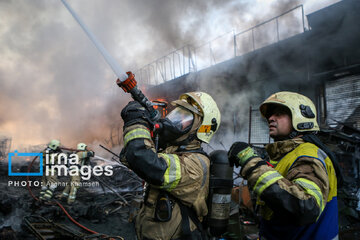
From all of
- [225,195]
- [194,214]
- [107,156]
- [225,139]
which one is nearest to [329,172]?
[225,195]

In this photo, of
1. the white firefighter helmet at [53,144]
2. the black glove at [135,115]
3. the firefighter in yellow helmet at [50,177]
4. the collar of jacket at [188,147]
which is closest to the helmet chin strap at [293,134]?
the collar of jacket at [188,147]

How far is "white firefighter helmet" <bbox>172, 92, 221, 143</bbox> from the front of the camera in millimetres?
2275

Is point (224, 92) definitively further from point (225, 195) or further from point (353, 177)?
point (225, 195)

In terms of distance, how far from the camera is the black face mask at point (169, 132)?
6.57 ft

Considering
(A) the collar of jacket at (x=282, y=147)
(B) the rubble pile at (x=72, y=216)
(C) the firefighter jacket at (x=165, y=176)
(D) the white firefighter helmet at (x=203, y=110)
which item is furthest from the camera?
(B) the rubble pile at (x=72, y=216)

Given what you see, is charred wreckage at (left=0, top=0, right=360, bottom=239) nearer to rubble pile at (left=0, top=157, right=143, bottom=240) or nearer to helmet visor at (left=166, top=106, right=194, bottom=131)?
rubble pile at (left=0, top=157, right=143, bottom=240)

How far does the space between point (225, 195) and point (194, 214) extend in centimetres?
37

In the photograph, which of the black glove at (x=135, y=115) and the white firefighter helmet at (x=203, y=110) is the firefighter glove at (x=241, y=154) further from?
the black glove at (x=135, y=115)

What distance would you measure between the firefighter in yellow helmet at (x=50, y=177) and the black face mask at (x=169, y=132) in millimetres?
6923

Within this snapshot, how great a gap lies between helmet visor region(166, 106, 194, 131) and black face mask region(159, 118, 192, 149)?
0.10 ft

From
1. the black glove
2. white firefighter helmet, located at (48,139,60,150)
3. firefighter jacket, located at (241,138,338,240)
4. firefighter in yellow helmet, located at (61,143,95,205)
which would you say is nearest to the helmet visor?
the black glove

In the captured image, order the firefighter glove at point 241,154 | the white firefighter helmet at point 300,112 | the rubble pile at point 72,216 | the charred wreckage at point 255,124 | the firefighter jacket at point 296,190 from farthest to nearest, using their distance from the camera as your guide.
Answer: the charred wreckage at point 255,124, the rubble pile at point 72,216, the white firefighter helmet at point 300,112, the firefighter glove at point 241,154, the firefighter jacket at point 296,190

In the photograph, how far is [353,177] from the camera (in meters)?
6.95

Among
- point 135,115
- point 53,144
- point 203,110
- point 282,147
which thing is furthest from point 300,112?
point 53,144
